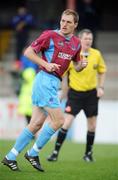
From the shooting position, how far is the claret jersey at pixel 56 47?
10000 millimetres

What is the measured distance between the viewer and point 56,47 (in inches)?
398

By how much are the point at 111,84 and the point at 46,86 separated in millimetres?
13171

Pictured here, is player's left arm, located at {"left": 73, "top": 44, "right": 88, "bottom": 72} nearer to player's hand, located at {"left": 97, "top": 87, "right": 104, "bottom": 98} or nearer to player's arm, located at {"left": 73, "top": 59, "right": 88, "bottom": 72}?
player's arm, located at {"left": 73, "top": 59, "right": 88, "bottom": 72}

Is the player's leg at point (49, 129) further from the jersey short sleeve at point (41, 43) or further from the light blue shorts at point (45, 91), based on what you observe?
the jersey short sleeve at point (41, 43)

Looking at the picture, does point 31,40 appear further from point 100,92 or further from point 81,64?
point 81,64

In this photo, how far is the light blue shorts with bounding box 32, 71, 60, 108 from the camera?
1006cm

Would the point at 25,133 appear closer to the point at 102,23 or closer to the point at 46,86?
the point at 46,86

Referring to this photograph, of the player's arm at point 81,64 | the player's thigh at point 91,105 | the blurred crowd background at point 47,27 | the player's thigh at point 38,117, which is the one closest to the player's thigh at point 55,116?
the player's thigh at point 38,117

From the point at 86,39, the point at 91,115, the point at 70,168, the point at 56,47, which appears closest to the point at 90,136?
the point at 91,115

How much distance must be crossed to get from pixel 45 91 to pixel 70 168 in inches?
57.2

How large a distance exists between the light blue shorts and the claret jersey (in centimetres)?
17

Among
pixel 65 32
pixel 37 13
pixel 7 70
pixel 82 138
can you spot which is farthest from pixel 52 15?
pixel 65 32

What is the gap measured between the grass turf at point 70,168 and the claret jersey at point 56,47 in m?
1.35

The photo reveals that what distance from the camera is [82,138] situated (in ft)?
59.6
